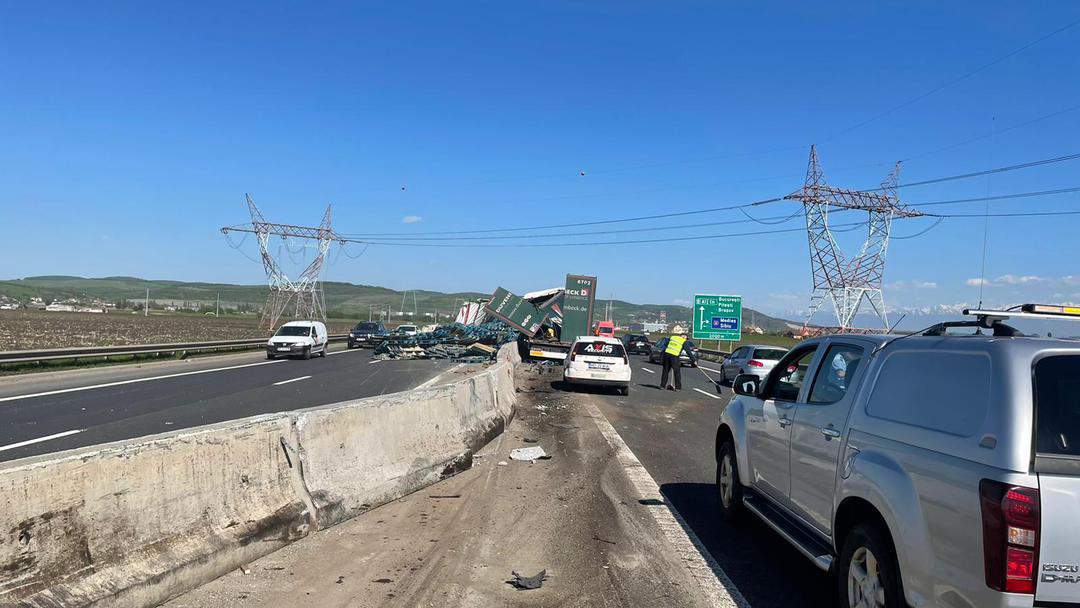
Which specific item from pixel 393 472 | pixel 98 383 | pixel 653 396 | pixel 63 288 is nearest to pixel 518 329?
pixel 653 396

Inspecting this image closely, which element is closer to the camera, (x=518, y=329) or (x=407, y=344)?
(x=518, y=329)

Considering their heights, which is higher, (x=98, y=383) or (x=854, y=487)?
(x=854, y=487)

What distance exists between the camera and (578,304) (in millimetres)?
33844

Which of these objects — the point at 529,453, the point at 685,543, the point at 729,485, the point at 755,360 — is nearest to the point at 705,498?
the point at 729,485

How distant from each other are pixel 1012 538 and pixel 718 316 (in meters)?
41.8

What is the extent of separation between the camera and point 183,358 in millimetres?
33094

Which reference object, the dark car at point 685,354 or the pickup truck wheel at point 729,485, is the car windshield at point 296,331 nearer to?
the dark car at point 685,354

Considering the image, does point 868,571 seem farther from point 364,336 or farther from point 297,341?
point 364,336

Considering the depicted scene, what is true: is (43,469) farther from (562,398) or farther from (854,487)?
(562,398)

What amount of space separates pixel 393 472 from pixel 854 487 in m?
4.71

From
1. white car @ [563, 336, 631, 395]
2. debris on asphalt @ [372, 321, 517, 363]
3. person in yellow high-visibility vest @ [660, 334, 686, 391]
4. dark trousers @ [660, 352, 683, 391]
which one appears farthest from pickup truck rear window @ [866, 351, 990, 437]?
debris on asphalt @ [372, 321, 517, 363]

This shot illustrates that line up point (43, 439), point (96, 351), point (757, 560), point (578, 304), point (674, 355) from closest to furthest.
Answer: point (757, 560) → point (43, 439) → point (674, 355) → point (96, 351) → point (578, 304)

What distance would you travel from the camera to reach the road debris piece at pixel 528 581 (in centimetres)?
536

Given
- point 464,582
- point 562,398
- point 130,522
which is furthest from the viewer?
point 562,398
